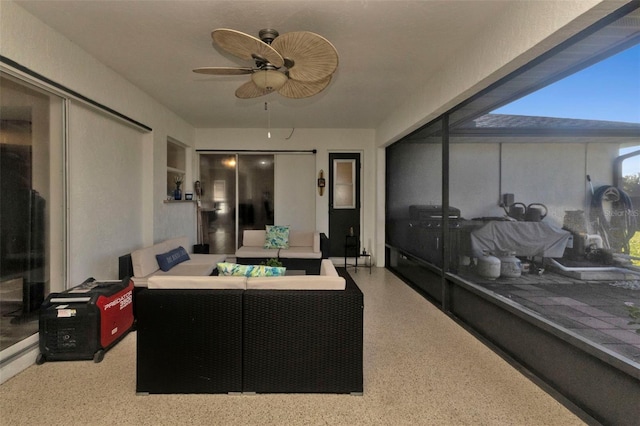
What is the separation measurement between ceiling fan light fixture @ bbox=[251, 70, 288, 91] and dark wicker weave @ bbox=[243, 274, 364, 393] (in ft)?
5.37

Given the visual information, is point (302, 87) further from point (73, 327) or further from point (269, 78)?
point (73, 327)

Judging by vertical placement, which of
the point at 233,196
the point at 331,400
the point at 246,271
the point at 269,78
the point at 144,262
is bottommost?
the point at 331,400

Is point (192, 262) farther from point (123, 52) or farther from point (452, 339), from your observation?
point (452, 339)

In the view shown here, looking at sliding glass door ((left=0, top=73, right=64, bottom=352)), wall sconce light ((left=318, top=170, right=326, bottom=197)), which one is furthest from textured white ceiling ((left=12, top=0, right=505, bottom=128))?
wall sconce light ((left=318, top=170, right=326, bottom=197))

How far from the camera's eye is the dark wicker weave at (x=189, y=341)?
1.99m

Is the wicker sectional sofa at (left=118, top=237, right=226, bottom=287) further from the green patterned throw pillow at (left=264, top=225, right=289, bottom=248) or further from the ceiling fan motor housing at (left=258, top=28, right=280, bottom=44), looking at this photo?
the ceiling fan motor housing at (left=258, top=28, right=280, bottom=44)

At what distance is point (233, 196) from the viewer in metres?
6.42

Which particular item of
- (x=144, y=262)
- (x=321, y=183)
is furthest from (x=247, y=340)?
(x=321, y=183)

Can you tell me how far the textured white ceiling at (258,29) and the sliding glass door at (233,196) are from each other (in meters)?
2.29

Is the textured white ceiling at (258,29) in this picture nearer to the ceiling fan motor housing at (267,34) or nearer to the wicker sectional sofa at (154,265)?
the ceiling fan motor housing at (267,34)

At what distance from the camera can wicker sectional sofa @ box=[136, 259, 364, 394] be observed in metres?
1.99

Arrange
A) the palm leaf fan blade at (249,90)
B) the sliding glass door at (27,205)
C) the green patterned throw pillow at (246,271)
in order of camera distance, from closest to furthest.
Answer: the green patterned throw pillow at (246,271) < the sliding glass door at (27,205) < the palm leaf fan blade at (249,90)

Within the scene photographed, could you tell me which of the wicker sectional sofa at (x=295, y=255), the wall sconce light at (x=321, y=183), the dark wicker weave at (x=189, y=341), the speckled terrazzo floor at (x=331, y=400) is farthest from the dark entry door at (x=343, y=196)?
the dark wicker weave at (x=189, y=341)

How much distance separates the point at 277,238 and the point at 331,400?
11.6 feet
